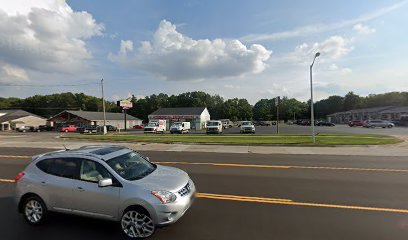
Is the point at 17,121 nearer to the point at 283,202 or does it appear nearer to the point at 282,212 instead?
the point at 283,202

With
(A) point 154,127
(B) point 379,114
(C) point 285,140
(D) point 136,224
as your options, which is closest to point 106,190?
(D) point 136,224

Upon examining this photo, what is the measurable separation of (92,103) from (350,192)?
12749 centimetres

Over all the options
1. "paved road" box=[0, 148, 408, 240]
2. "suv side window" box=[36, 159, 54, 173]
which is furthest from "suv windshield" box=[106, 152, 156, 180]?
"suv side window" box=[36, 159, 54, 173]

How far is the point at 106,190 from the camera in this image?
204 inches

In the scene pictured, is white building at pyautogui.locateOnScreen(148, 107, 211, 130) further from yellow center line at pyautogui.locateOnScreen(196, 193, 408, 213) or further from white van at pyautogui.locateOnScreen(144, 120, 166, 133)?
yellow center line at pyautogui.locateOnScreen(196, 193, 408, 213)

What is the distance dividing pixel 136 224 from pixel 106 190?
845 millimetres

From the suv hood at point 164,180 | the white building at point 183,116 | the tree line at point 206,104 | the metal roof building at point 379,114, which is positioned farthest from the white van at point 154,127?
the tree line at point 206,104

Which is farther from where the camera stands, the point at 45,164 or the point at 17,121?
the point at 17,121

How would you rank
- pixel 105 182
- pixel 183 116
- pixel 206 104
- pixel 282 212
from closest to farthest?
1. pixel 105 182
2. pixel 282 212
3. pixel 183 116
4. pixel 206 104

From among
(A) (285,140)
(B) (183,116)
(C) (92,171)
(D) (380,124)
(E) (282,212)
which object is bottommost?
(E) (282,212)

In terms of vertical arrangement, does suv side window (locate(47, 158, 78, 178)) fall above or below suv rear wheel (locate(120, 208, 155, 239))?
above

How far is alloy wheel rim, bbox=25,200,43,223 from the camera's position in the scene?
225 inches

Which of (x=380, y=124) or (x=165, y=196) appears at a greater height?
(x=165, y=196)

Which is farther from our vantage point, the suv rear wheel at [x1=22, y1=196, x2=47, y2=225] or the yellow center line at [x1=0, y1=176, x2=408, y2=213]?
the yellow center line at [x1=0, y1=176, x2=408, y2=213]
